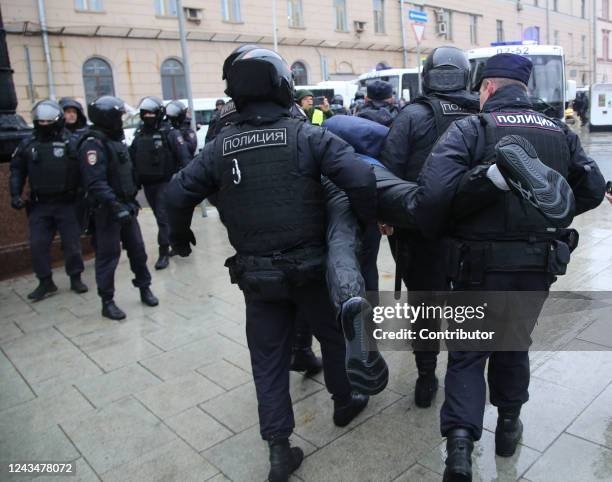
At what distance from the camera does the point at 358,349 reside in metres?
2.20

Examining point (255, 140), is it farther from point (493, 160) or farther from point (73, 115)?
point (73, 115)

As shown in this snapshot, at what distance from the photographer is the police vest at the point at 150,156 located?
625 cm

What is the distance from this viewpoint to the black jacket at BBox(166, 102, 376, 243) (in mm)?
2424

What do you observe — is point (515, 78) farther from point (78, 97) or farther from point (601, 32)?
point (601, 32)

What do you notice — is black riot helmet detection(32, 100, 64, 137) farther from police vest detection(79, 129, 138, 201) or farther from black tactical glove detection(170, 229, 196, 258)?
black tactical glove detection(170, 229, 196, 258)

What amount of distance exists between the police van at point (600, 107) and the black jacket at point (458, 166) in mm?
15076

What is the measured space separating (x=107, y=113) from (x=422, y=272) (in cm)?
303

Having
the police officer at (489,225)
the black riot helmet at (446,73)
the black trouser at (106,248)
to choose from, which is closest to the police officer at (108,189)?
the black trouser at (106,248)

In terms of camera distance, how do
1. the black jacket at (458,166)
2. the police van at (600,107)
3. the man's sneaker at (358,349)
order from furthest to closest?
the police van at (600,107) < the black jacket at (458,166) < the man's sneaker at (358,349)

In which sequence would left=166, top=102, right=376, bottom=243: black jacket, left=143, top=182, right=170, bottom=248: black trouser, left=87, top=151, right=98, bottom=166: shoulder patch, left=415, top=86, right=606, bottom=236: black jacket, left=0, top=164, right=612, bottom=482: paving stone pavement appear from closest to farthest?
left=415, top=86, right=606, bottom=236: black jacket → left=166, top=102, right=376, bottom=243: black jacket → left=0, top=164, right=612, bottom=482: paving stone pavement → left=87, top=151, right=98, bottom=166: shoulder patch → left=143, top=182, right=170, bottom=248: black trouser

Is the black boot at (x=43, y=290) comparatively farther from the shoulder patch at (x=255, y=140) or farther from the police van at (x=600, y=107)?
the police van at (x=600, y=107)

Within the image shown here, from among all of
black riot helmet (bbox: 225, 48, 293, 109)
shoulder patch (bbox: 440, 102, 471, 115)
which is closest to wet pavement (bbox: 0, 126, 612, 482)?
shoulder patch (bbox: 440, 102, 471, 115)

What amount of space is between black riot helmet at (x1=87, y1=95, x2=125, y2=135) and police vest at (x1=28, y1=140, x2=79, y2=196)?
67cm

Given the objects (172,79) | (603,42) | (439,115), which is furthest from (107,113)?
(603,42)
